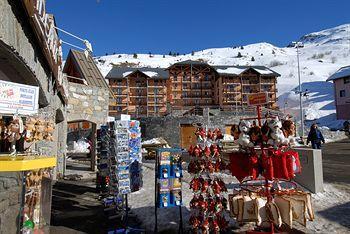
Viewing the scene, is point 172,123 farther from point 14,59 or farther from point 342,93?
point 342,93

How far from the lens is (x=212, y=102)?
190ft

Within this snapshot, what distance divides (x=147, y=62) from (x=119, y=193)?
100m

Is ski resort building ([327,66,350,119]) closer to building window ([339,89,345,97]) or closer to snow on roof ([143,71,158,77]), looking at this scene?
building window ([339,89,345,97])

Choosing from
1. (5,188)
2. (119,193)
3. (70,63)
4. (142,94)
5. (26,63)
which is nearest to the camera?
(5,188)

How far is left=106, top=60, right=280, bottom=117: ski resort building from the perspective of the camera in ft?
178

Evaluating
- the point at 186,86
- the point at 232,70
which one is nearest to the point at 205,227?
the point at 186,86

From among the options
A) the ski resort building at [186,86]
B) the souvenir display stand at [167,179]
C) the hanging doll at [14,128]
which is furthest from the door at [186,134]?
the hanging doll at [14,128]

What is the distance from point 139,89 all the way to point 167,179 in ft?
163

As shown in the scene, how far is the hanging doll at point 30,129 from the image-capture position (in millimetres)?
4130

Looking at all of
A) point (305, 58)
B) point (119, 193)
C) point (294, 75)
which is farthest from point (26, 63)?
point (305, 58)

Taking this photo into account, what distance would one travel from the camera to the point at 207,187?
5555 mm

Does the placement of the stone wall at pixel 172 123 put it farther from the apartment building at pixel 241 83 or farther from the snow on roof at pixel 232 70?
the snow on roof at pixel 232 70

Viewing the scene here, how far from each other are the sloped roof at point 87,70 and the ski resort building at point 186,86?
1365 inches

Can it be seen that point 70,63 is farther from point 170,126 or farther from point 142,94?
point 142,94
